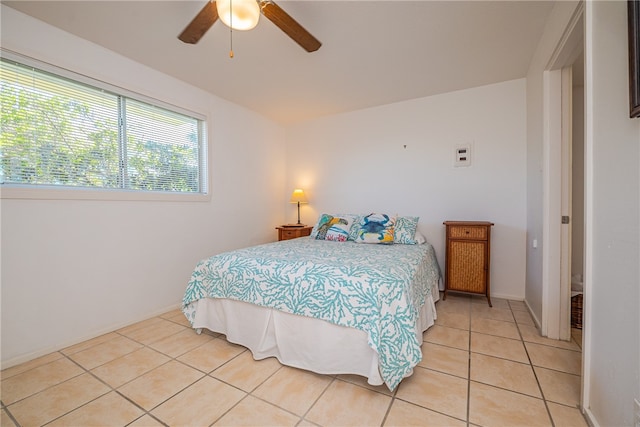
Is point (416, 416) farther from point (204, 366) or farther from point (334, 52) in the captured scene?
point (334, 52)

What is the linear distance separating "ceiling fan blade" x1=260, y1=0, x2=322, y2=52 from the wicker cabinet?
7.27ft

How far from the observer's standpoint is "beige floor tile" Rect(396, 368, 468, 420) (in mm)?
1362

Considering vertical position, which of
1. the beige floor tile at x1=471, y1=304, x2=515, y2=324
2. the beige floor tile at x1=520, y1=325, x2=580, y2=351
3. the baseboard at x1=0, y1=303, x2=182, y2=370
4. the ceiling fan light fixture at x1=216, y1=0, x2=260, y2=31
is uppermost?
the ceiling fan light fixture at x1=216, y1=0, x2=260, y2=31

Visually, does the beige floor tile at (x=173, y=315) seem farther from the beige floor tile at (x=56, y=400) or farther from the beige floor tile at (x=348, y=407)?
the beige floor tile at (x=348, y=407)

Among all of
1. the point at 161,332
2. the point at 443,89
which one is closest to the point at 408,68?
the point at 443,89

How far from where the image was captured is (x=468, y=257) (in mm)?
2785

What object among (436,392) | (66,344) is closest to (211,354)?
(66,344)

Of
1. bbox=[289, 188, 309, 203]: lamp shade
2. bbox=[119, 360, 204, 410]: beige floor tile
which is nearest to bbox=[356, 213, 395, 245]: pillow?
bbox=[289, 188, 309, 203]: lamp shade

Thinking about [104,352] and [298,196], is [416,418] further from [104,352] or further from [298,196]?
[298,196]

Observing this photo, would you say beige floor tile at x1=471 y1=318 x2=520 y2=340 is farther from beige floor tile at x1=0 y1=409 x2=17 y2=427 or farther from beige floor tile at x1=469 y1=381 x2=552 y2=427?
beige floor tile at x1=0 y1=409 x2=17 y2=427

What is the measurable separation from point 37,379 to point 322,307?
72.0 inches

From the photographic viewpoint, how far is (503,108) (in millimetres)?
2947

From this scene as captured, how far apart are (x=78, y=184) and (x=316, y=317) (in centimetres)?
221

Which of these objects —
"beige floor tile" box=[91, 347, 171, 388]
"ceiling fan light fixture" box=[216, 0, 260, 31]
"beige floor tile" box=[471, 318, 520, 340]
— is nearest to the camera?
"ceiling fan light fixture" box=[216, 0, 260, 31]
